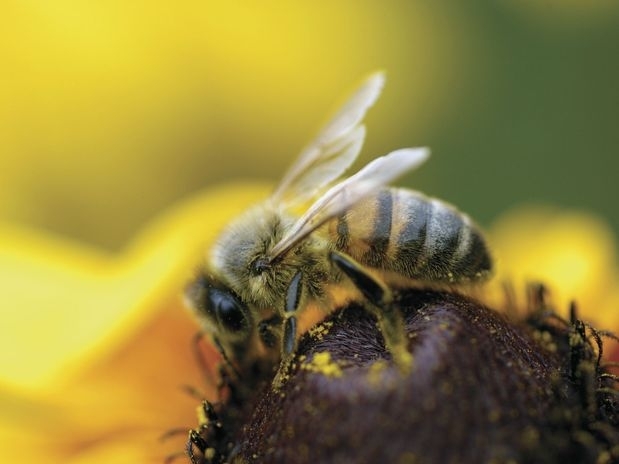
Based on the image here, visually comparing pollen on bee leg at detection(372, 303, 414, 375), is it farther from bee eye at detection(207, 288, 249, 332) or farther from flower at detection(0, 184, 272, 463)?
flower at detection(0, 184, 272, 463)

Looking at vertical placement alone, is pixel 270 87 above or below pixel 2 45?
below

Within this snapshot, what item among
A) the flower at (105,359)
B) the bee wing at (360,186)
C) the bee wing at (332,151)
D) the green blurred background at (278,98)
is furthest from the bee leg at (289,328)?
the green blurred background at (278,98)

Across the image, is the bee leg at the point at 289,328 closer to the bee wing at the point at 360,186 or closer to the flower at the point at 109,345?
the bee wing at the point at 360,186

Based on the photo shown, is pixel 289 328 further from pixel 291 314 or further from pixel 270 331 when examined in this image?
pixel 270 331

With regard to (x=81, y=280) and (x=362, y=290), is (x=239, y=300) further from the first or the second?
(x=81, y=280)

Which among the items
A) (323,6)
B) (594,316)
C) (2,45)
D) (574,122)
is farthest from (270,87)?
(594,316)

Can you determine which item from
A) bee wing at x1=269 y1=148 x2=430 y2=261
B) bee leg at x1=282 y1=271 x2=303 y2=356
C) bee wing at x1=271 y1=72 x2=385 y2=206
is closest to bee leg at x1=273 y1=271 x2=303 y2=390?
bee leg at x1=282 y1=271 x2=303 y2=356

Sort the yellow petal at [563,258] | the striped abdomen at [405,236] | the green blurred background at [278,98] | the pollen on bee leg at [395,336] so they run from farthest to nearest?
the green blurred background at [278,98]
the yellow petal at [563,258]
the striped abdomen at [405,236]
the pollen on bee leg at [395,336]
